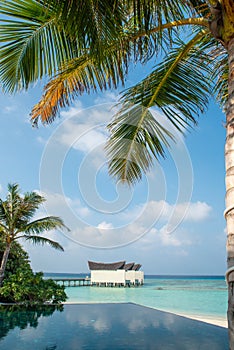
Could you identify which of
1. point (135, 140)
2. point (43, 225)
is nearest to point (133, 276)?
point (43, 225)

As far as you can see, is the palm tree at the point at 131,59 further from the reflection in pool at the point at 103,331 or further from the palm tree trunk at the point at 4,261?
the palm tree trunk at the point at 4,261

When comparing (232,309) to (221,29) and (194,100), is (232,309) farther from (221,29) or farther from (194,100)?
(194,100)

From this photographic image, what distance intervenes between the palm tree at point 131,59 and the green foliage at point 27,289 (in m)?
7.35

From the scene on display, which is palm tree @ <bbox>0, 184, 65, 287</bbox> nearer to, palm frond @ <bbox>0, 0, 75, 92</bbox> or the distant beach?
the distant beach

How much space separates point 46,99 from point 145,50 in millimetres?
1072

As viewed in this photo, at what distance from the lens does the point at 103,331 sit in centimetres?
609

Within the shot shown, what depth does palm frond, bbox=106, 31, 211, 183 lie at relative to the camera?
3037 millimetres

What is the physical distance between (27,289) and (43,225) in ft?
6.00

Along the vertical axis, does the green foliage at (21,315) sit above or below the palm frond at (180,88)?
below

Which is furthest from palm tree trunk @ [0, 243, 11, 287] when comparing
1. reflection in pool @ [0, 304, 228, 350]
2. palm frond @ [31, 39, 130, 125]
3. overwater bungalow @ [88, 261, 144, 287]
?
overwater bungalow @ [88, 261, 144, 287]

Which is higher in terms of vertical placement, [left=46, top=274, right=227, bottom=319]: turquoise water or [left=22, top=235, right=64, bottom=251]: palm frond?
[left=22, top=235, right=64, bottom=251]: palm frond

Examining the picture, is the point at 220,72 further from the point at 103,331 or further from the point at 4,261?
the point at 4,261

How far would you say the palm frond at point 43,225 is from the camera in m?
9.86

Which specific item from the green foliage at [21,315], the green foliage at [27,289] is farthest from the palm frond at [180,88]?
the green foliage at [27,289]
